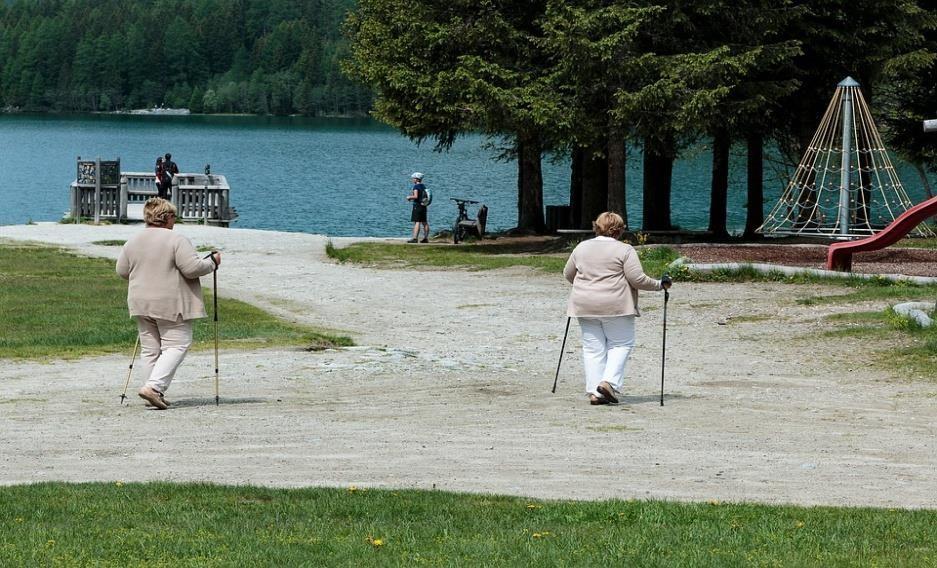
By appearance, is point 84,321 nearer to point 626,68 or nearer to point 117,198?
point 626,68

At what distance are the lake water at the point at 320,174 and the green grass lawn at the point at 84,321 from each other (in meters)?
16.6

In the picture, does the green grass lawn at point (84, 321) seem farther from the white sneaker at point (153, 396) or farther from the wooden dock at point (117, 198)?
the wooden dock at point (117, 198)

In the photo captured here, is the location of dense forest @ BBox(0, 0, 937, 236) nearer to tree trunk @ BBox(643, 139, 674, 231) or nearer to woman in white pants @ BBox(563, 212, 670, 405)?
tree trunk @ BBox(643, 139, 674, 231)

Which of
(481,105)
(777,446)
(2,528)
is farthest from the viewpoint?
(481,105)

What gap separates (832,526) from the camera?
25.1 feet

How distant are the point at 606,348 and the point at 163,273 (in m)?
3.90

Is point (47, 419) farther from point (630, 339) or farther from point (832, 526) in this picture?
point (832, 526)

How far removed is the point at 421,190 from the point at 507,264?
8204 millimetres

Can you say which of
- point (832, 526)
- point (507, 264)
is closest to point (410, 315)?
point (507, 264)

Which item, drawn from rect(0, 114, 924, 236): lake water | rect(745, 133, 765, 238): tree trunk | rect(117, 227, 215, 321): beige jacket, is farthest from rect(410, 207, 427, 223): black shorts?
rect(117, 227, 215, 321): beige jacket

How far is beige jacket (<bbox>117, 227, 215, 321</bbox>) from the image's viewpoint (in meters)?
11.6

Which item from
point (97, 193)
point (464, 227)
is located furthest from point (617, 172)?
point (97, 193)

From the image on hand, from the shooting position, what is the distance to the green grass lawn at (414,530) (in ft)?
22.6

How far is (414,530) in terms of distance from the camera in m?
7.52
